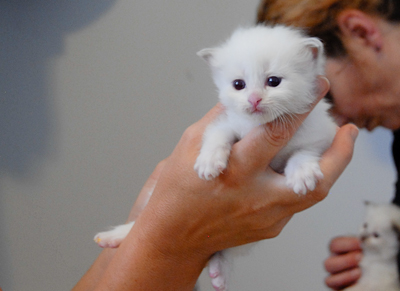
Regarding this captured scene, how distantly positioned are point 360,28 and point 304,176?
66 centimetres

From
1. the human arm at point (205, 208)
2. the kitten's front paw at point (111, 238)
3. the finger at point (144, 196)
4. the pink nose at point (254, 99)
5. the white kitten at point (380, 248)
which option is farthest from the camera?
the finger at point (144, 196)

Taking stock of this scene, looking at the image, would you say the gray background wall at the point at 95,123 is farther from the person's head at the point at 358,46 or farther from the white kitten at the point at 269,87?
the white kitten at the point at 269,87

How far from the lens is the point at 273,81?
2.55 ft

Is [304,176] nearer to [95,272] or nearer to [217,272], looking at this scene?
[217,272]

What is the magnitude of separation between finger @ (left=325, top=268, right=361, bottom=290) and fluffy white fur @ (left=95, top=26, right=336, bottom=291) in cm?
50

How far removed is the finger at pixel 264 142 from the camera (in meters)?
0.82

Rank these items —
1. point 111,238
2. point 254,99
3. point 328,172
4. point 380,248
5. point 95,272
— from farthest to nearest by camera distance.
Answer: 1. point 95,272
2. point 111,238
3. point 380,248
4. point 328,172
5. point 254,99

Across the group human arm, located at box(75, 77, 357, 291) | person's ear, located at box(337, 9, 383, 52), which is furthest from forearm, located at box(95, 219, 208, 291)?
person's ear, located at box(337, 9, 383, 52)

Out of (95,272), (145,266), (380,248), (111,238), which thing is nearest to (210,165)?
(145,266)

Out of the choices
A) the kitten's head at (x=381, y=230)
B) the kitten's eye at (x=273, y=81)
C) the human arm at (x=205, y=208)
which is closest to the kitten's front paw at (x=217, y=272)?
the human arm at (x=205, y=208)

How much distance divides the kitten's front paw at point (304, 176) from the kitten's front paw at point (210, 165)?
0.18 meters

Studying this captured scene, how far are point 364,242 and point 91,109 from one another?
1.20 metres

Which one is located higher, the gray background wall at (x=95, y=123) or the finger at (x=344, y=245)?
the gray background wall at (x=95, y=123)

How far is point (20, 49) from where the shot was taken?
1.36 metres
